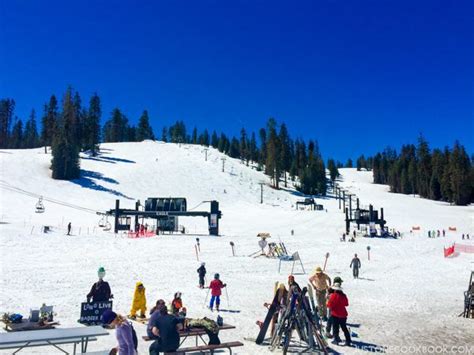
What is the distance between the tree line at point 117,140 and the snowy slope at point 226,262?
6.60 metres

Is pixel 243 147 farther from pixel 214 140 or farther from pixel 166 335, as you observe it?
pixel 166 335

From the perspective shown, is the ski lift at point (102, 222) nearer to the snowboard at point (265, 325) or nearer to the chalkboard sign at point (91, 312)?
the chalkboard sign at point (91, 312)

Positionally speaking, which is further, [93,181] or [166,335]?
[93,181]

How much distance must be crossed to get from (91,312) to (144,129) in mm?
131187

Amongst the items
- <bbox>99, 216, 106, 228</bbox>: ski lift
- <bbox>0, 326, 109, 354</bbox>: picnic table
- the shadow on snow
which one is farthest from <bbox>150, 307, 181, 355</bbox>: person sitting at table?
the shadow on snow

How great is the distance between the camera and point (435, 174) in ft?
336

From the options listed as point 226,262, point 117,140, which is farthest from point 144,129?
point 226,262

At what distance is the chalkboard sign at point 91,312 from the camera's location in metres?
11.5

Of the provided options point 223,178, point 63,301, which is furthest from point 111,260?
point 223,178

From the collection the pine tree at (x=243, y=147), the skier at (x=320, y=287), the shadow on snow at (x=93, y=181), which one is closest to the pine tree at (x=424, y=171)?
the pine tree at (x=243, y=147)

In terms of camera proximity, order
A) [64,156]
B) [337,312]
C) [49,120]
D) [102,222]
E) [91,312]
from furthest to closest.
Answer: [49,120], [64,156], [102,222], [91,312], [337,312]

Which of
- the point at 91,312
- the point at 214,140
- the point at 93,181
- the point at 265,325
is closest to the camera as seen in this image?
the point at 265,325

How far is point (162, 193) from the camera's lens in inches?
3019

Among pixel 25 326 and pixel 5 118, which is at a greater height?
pixel 5 118
